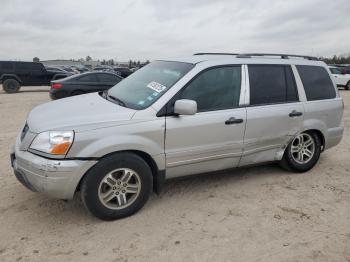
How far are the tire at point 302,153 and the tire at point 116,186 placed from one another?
2.25m

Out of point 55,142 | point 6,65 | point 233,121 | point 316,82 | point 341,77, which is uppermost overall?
point 6,65

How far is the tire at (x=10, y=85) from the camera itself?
1816cm

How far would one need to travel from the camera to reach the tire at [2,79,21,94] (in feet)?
59.6

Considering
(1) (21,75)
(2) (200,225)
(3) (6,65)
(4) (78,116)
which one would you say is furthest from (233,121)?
(3) (6,65)

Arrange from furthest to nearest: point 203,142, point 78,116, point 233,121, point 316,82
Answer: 1. point 316,82
2. point 233,121
3. point 203,142
4. point 78,116

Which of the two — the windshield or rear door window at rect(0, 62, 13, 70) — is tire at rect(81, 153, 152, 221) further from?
rear door window at rect(0, 62, 13, 70)

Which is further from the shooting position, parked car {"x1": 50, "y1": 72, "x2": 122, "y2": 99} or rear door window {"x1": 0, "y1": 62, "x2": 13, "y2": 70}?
rear door window {"x1": 0, "y1": 62, "x2": 13, "y2": 70}

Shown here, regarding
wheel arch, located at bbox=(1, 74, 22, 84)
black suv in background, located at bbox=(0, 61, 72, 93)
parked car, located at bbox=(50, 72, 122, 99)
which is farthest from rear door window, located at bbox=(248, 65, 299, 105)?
wheel arch, located at bbox=(1, 74, 22, 84)

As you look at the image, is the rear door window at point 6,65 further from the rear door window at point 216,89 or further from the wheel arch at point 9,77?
the rear door window at point 216,89

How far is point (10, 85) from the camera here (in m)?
18.3

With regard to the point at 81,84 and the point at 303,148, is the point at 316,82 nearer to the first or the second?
the point at 303,148

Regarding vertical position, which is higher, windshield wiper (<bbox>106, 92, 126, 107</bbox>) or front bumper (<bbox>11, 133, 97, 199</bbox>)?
windshield wiper (<bbox>106, 92, 126, 107</bbox>)

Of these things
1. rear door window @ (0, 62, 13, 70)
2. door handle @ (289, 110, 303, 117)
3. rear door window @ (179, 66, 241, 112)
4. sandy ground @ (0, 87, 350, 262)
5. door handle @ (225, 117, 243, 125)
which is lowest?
sandy ground @ (0, 87, 350, 262)

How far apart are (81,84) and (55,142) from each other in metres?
9.40
